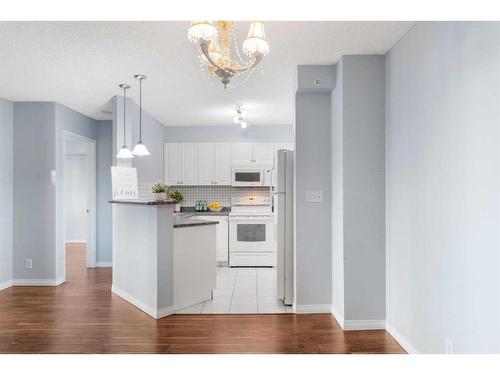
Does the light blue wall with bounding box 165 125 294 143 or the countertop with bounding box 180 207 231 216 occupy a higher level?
the light blue wall with bounding box 165 125 294 143

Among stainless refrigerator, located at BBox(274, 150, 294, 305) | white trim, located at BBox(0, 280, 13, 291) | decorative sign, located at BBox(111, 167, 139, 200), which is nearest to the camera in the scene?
stainless refrigerator, located at BBox(274, 150, 294, 305)

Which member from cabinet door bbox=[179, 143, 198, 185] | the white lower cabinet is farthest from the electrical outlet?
cabinet door bbox=[179, 143, 198, 185]

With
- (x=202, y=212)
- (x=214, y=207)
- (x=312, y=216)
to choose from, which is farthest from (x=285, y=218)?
(x=214, y=207)

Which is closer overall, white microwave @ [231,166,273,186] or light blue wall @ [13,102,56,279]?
light blue wall @ [13,102,56,279]

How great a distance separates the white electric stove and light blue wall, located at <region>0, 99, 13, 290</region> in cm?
315

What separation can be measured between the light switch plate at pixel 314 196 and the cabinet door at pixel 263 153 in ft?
9.19

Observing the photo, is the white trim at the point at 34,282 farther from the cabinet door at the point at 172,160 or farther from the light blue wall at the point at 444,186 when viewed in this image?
the light blue wall at the point at 444,186

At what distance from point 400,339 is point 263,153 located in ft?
13.4

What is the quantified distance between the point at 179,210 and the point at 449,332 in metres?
5.07

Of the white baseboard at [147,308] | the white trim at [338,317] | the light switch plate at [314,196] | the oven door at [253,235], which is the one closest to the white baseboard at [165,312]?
the white baseboard at [147,308]

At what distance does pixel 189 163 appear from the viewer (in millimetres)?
6363

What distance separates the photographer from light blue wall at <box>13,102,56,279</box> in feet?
15.4

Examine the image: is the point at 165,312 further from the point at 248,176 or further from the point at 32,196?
the point at 248,176

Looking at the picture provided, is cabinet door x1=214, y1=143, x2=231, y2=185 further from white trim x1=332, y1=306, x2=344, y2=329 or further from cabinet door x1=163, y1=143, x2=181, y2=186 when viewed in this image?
white trim x1=332, y1=306, x2=344, y2=329
